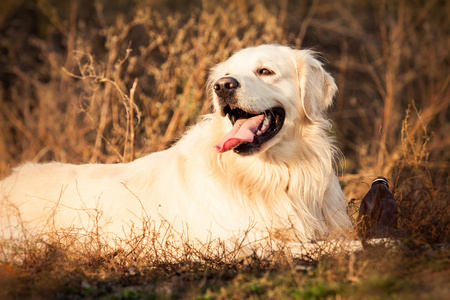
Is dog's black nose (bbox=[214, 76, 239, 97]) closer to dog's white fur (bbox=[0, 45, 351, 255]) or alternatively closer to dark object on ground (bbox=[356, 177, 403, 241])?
dog's white fur (bbox=[0, 45, 351, 255])

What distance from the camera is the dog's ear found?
12.1ft

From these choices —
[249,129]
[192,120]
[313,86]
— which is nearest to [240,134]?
[249,129]

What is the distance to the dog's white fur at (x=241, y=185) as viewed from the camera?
3482 mm

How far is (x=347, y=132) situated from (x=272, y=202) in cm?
737

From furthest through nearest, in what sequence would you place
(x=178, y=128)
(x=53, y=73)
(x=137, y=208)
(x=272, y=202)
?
(x=53, y=73), (x=178, y=128), (x=137, y=208), (x=272, y=202)

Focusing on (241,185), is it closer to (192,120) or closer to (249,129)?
(249,129)

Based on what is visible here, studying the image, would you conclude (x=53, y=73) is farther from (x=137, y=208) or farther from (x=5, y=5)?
(x=137, y=208)

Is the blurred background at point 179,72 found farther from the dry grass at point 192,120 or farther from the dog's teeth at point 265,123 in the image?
the dog's teeth at point 265,123

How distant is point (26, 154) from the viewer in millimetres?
7566

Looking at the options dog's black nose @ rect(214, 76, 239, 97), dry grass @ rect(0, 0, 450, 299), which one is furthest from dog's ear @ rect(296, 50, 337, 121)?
dry grass @ rect(0, 0, 450, 299)

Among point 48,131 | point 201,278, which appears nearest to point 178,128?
point 48,131

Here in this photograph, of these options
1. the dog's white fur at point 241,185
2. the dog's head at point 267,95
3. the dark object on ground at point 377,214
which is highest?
the dog's head at point 267,95

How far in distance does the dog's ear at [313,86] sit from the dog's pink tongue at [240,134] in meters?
0.40

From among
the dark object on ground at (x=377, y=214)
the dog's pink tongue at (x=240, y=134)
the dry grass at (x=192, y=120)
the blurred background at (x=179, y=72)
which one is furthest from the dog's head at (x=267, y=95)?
the blurred background at (x=179, y=72)
